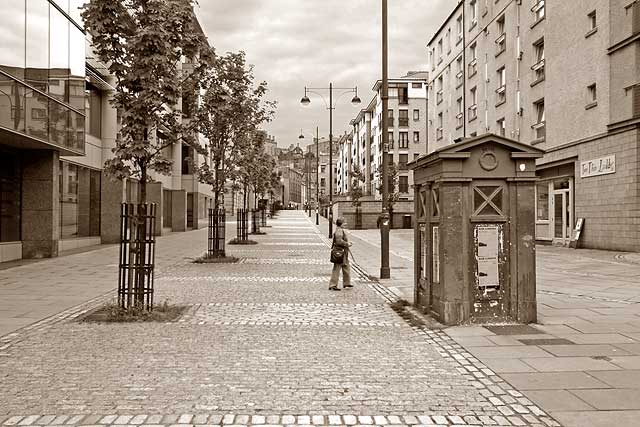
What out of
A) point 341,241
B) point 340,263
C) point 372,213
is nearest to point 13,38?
point 341,241

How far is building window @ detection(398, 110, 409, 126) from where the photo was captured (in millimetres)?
80750

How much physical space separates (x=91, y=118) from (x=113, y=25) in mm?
16526

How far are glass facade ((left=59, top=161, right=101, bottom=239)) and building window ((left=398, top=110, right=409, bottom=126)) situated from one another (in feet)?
195

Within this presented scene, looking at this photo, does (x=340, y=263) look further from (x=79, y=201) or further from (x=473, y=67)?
(x=473, y=67)

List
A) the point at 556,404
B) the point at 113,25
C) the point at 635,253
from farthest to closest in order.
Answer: the point at 635,253, the point at 113,25, the point at 556,404

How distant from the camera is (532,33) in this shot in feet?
94.8

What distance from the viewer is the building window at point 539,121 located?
28.2 metres

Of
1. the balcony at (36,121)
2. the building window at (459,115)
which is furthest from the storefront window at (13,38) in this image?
the building window at (459,115)

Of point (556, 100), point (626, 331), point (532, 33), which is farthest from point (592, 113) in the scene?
→ point (626, 331)

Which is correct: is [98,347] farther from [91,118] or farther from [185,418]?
[91,118]

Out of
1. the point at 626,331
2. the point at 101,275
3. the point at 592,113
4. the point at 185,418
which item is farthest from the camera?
the point at 592,113

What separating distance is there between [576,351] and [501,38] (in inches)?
1168

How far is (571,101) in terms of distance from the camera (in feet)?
81.7

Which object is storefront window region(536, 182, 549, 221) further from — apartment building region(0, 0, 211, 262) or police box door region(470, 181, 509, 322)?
police box door region(470, 181, 509, 322)
